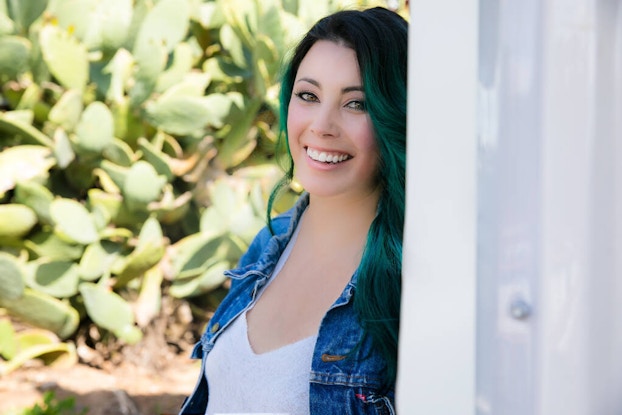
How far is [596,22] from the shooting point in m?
0.58

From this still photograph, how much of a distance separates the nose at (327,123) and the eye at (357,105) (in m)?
0.03

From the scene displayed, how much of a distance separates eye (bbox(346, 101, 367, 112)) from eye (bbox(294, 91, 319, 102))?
0.24 ft

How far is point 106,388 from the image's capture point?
2891 mm

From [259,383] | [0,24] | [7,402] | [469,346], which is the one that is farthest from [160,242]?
[469,346]

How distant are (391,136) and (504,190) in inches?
26.3

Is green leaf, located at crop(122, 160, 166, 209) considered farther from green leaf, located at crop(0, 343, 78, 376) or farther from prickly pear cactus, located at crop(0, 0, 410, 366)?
green leaf, located at crop(0, 343, 78, 376)

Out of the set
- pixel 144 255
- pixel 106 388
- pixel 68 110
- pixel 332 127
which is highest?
pixel 68 110

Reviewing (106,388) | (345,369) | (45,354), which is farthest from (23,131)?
(345,369)

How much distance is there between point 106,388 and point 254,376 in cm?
173

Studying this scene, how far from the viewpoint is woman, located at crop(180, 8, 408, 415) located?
47.3 inches

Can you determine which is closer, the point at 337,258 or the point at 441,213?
the point at 441,213

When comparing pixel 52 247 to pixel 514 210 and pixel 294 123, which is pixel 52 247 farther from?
pixel 514 210

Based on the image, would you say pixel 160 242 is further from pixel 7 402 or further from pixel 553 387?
pixel 553 387

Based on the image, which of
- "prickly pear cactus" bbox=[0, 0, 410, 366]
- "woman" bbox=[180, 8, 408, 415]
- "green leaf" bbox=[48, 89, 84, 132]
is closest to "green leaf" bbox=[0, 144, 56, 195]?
"prickly pear cactus" bbox=[0, 0, 410, 366]
